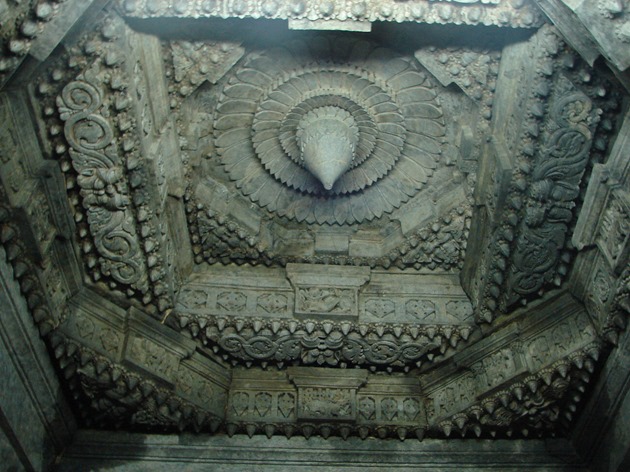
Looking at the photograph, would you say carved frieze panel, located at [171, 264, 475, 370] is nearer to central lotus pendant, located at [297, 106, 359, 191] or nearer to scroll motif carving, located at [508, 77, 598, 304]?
scroll motif carving, located at [508, 77, 598, 304]

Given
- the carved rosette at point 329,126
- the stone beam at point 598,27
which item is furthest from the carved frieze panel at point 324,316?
the stone beam at point 598,27

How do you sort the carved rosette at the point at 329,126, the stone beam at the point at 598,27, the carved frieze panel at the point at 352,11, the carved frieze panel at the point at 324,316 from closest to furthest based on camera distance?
the stone beam at the point at 598,27, the carved frieze panel at the point at 352,11, the carved rosette at the point at 329,126, the carved frieze panel at the point at 324,316

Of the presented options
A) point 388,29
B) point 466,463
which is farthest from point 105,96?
point 466,463

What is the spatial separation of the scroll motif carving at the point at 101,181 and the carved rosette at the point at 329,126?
929 millimetres

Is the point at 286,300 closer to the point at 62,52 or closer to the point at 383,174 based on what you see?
the point at 383,174

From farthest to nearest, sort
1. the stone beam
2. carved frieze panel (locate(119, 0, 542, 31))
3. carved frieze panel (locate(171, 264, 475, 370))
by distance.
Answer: carved frieze panel (locate(171, 264, 475, 370)) < carved frieze panel (locate(119, 0, 542, 31)) < the stone beam

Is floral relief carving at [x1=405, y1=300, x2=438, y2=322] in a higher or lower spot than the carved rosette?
lower

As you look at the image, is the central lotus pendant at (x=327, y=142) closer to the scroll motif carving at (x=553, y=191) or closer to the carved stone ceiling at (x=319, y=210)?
the carved stone ceiling at (x=319, y=210)

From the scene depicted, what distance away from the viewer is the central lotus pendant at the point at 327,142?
583cm

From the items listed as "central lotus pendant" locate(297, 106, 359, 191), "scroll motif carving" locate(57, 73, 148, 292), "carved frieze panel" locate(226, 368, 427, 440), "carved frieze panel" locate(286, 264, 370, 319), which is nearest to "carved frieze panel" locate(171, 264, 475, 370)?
"carved frieze panel" locate(286, 264, 370, 319)

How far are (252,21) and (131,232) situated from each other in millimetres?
1530

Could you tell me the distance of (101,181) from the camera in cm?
535

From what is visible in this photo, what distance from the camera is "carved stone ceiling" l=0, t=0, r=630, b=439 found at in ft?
16.5

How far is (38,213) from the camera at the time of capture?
202 inches
